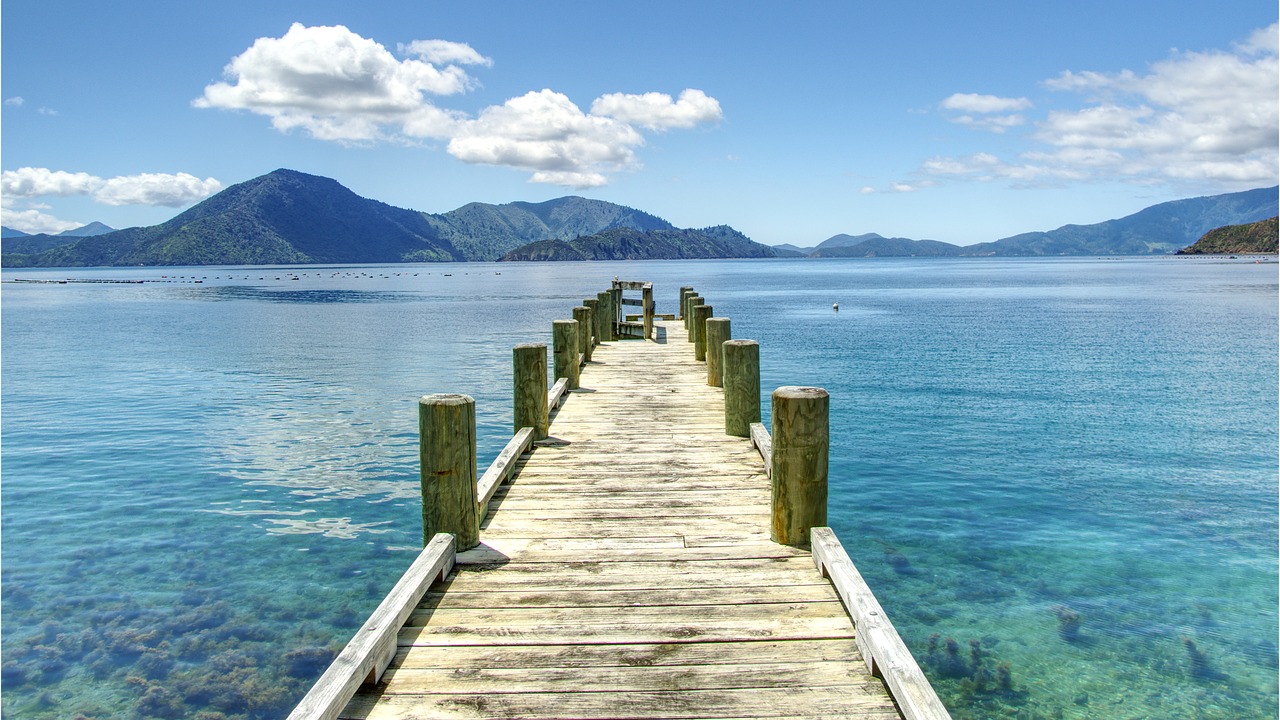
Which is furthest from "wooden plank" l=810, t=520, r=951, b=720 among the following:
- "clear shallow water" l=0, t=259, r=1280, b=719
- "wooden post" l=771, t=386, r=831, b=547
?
"clear shallow water" l=0, t=259, r=1280, b=719

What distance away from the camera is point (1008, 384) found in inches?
995

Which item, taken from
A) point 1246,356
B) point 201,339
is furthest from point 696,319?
point 201,339

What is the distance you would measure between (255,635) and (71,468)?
9.98 m

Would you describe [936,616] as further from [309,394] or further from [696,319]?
[309,394]

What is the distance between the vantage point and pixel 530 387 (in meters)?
9.78

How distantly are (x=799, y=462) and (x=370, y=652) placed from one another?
135 inches

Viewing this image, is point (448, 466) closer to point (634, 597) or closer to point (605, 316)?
point (634, 597)

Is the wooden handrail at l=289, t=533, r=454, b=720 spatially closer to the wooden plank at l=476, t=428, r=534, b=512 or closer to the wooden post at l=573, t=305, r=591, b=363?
the wooden plank at l=476, t=428, r=534, b=512

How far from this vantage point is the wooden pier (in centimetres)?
431

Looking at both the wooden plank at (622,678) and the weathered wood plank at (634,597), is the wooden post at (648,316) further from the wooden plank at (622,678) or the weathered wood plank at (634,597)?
the wooden plank at (622,678)

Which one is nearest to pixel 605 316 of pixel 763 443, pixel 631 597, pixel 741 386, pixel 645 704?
pixel 741 386

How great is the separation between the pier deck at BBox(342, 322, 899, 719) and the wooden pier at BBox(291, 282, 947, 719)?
14 mm

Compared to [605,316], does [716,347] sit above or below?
below

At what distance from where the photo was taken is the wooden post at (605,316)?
73.2 feet
